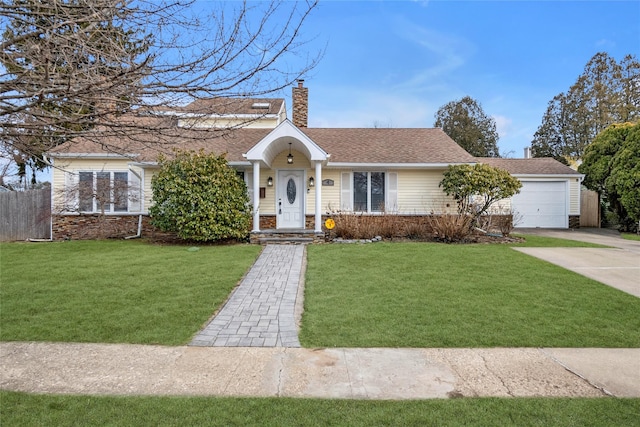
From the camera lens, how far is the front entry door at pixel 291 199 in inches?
567

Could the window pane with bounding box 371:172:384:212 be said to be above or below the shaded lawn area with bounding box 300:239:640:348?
above

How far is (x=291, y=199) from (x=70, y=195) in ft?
29.2

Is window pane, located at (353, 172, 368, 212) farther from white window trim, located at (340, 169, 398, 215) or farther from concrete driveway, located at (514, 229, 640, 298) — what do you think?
concrete driveway, located at (514, 229, 640, 298)

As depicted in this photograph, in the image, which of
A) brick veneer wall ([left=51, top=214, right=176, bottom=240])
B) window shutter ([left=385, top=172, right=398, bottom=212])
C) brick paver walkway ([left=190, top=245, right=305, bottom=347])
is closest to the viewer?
brick paver walkway ([left=190, top=245, right=305, bottom=347])

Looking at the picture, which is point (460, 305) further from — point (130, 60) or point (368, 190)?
point (368, 190)

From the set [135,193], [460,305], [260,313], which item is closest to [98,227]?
[135,193]

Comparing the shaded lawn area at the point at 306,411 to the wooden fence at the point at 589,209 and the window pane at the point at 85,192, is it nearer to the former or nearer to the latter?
the window pane at the point at 85,192

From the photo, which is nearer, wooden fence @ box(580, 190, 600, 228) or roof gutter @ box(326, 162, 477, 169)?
roof gutter @ box(326, 162, 477, 169)

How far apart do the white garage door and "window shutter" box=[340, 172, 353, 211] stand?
10136 millimetres

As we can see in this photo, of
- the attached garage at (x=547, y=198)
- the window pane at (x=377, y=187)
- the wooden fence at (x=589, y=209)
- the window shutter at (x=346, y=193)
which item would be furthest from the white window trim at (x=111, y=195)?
the wooden fence at (x=589, y=209)

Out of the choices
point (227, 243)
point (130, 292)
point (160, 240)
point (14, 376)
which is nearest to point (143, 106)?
point (14, 376)

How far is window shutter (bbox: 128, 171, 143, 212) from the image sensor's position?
45.9 feet

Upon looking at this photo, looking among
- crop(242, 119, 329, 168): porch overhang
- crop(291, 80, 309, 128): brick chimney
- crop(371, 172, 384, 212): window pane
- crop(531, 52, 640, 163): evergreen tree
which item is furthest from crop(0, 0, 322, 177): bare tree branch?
crop(531, 52, 640, 163): evergreen tree

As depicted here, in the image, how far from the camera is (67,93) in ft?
7.51
